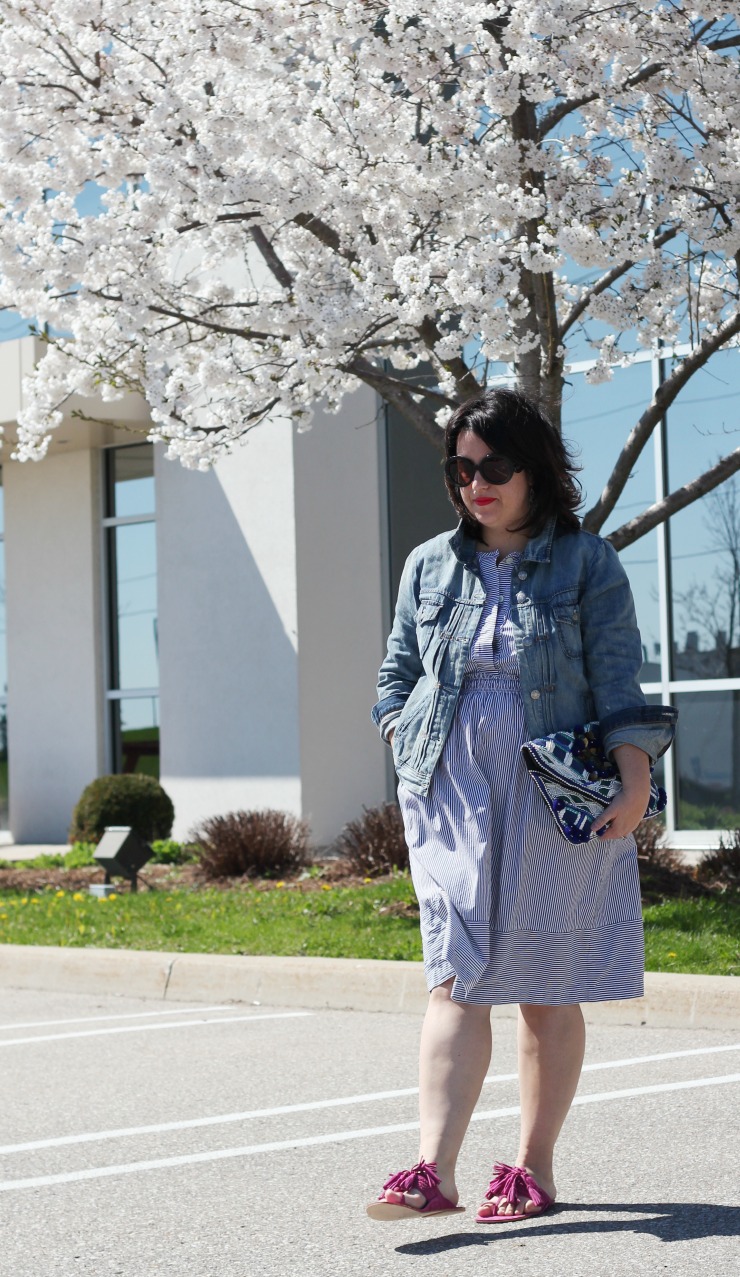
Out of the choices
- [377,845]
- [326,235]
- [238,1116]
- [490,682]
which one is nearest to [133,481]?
[377,845]

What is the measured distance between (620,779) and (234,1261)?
1.36 m

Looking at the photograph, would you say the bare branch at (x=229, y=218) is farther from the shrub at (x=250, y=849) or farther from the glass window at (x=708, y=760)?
the glass window at (x=708, y=760)

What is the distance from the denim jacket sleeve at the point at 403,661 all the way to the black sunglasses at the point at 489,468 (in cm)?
26

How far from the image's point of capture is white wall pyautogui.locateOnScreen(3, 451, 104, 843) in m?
19.7

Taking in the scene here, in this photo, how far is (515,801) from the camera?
12.3 ft

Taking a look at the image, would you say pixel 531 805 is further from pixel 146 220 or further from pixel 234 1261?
pixel 146 220

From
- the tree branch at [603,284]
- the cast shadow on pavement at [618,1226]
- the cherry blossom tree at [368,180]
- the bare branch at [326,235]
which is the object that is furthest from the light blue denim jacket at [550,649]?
the bare branch at [326,235]

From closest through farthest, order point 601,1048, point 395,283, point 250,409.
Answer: point 601,1048, point 395,283, point 250,409

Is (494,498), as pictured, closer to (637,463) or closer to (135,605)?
(637,463)

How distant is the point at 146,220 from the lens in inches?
368

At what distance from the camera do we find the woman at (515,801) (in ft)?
12.1

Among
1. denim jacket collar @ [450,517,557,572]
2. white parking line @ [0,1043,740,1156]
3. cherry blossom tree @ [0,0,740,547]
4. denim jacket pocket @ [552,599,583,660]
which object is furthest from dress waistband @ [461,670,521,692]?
cherry blossom tree @ [0,0,740,547]

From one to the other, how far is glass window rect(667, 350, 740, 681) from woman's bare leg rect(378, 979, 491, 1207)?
10.7 m

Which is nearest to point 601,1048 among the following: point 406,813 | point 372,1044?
point 372,1044
